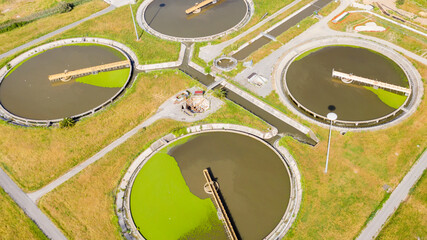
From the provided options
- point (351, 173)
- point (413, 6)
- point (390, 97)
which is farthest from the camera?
point (413, 6)

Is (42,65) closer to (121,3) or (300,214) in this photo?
(121,3)

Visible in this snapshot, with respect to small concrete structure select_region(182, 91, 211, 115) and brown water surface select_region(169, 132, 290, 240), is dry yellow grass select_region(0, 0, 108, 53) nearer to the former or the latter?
small concrete structure select_region(182, 91, 211, 115)

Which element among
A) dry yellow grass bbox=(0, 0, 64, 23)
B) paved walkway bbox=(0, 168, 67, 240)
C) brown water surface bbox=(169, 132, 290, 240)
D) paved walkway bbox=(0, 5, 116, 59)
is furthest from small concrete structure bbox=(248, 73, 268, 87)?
dry yellow grass bbox=(0, 0, 64, 23)

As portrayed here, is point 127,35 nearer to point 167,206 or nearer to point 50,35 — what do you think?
point 50,35

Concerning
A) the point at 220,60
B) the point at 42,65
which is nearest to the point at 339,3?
the point at 220,60

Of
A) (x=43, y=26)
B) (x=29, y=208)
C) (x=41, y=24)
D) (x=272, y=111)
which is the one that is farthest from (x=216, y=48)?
(x=41, y=24)

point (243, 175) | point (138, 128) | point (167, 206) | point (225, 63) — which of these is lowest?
point (167, 206)

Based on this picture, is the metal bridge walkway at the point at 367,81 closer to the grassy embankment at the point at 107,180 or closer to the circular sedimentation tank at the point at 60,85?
the grassy embankment at the point at 107,180
